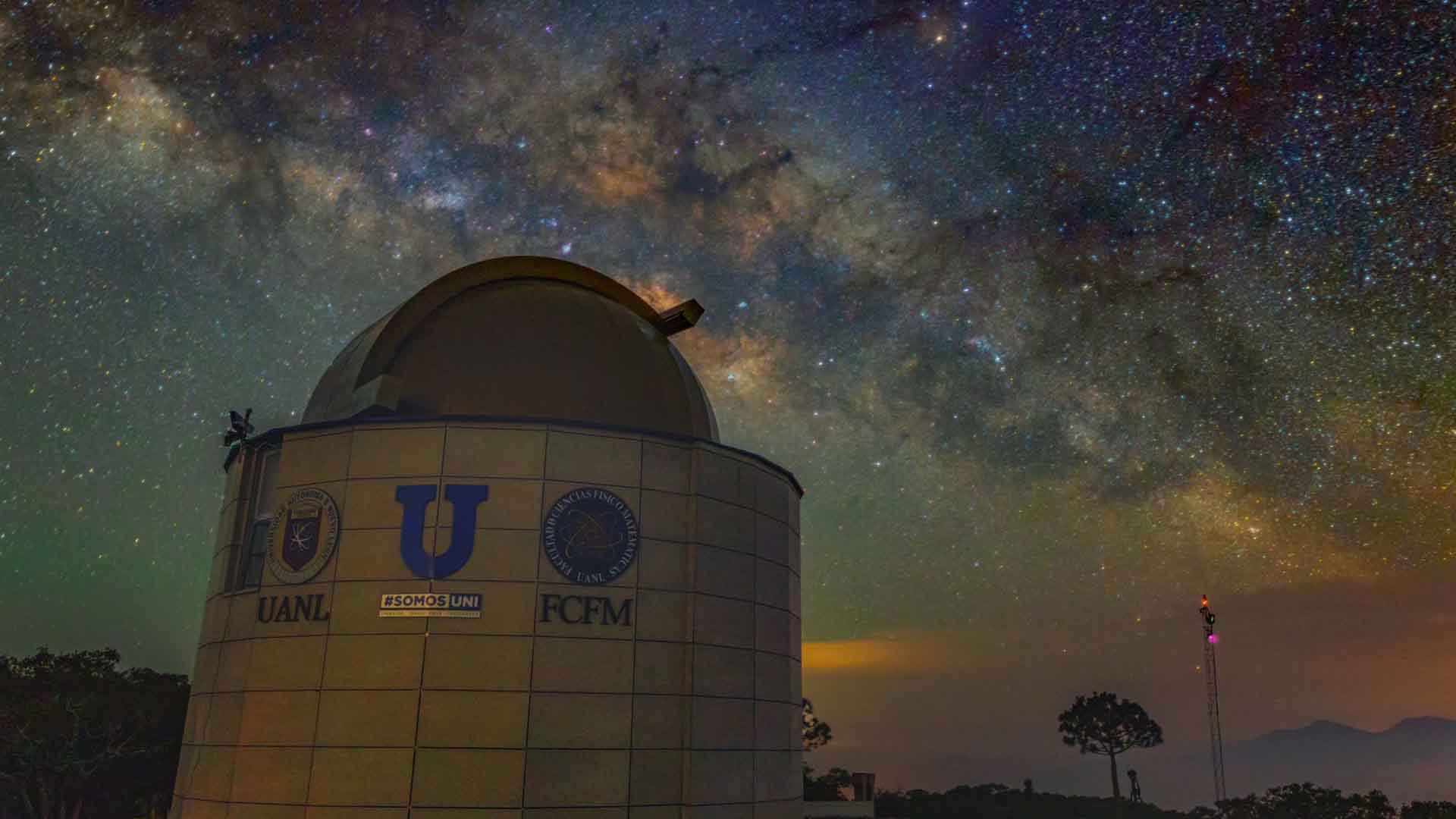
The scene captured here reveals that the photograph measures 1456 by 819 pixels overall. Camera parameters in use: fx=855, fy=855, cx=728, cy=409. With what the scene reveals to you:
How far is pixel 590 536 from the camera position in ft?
64.0

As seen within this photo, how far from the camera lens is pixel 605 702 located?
18.7m

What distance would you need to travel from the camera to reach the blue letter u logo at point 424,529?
1870 cm

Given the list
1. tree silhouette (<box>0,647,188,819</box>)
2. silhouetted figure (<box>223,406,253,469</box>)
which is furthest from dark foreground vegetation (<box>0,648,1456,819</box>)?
silhouetted figure (<box>223,406,253,469</box>)

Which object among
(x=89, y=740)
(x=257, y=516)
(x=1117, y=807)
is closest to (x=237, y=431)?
(x=257, y=516)

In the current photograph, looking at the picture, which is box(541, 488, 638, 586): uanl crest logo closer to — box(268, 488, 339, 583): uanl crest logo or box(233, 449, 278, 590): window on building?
box(268, 488, 339, 583): uanl crest logo

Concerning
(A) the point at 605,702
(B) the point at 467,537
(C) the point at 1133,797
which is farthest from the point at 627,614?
(C) the point at 1133,797

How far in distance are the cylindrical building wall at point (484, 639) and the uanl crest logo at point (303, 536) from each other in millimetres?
50

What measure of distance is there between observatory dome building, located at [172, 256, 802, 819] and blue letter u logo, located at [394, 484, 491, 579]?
Result: 0.05 meters

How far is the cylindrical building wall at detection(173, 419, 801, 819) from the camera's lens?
17766 millimetres

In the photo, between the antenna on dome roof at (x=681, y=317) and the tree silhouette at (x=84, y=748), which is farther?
the tree silhouette at (x=84, y=748)

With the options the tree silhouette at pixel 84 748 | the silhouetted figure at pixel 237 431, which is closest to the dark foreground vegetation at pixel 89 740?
the tree silhouette at pixel 84 748

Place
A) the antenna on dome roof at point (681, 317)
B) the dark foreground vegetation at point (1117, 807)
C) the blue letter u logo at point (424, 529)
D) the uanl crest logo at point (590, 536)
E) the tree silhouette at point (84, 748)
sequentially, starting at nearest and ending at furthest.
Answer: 1. the blue letter u logo at point (424, 529)
2. the uanl crest logo at point (590, 536)
3. the antenna on dome roof at point (681, 317)
4. the tree silhouette at point (84, 748)
5. the dark foreground vegetation at point (1117, 807)

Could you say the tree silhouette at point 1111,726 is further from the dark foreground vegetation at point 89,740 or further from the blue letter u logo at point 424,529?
the blue letter u logo at point 424,529

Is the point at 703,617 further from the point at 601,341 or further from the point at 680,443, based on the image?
the point at 601,341
